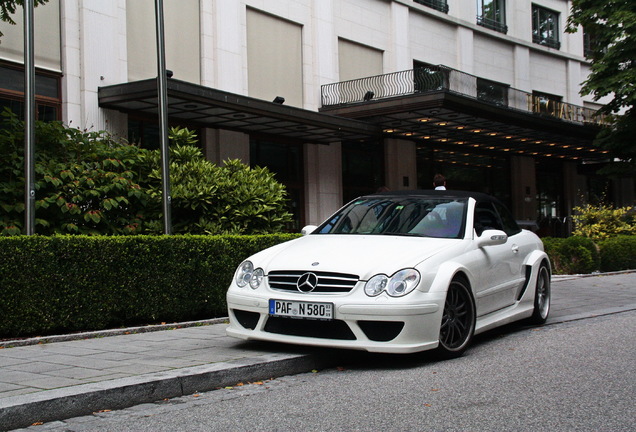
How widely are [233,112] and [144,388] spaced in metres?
15.2

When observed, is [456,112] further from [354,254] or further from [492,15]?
[354,254]

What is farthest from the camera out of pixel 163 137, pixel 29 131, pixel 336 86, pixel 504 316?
pixel 336 86

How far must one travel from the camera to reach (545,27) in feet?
121

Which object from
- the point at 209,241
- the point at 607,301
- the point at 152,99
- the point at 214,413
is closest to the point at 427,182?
the point at 152,99

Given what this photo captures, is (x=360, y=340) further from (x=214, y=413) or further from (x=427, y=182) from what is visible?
(x=427, y=182)

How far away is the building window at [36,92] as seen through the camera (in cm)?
1644

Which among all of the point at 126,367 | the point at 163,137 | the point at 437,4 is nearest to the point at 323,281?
the point at 126,367

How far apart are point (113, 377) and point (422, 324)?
251 cm

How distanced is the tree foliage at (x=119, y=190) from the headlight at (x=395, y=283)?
219 inches

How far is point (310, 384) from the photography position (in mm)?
5680

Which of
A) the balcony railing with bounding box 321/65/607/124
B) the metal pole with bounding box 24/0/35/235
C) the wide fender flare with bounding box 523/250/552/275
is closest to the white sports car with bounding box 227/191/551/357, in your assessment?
the wide fender flare with bounding box 523/250/552/275

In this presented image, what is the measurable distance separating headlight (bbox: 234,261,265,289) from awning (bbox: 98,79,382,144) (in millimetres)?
10937

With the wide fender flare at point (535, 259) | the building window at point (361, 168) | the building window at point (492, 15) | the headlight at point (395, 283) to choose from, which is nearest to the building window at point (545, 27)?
the building window at point (492, 15)

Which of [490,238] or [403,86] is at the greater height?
[403,86]
